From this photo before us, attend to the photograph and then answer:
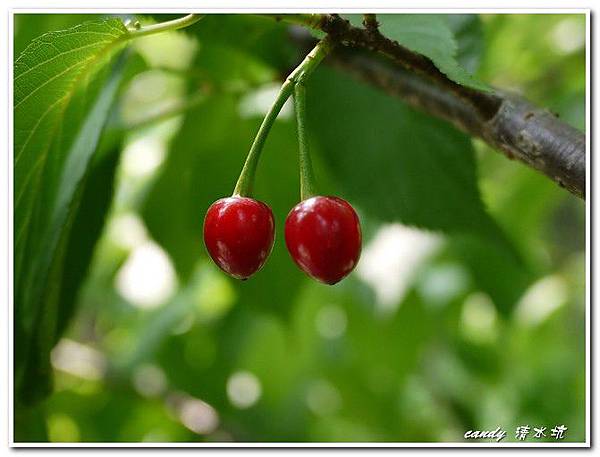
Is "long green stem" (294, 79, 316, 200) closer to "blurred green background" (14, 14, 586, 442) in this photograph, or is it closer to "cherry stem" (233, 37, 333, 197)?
"cherry stem" (233, 37, 333, 197)

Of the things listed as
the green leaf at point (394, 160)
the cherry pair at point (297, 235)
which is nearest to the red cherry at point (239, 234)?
the cherry pair at point (297, 235)

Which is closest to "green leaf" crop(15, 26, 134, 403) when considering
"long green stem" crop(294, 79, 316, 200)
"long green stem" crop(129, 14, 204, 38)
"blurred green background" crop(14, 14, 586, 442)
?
"long green stem" crop(129, 14, 204, 38)

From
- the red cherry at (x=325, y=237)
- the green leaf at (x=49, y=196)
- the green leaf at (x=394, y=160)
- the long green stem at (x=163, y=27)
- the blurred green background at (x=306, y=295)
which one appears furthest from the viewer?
the blurred green background at (x=306, y=295)

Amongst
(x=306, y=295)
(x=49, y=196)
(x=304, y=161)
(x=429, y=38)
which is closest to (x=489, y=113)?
(x=429, y=38)

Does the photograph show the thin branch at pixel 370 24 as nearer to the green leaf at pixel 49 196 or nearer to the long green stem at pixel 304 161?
the long green stem at pixel 304 161
